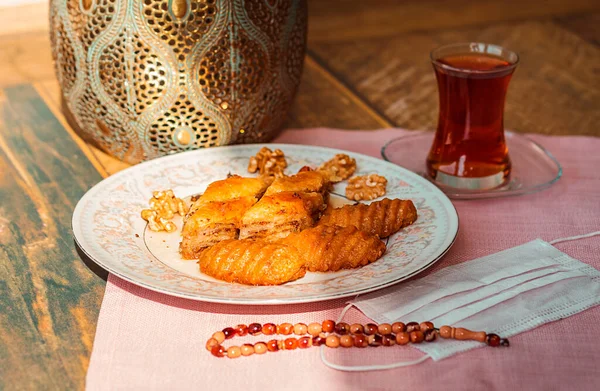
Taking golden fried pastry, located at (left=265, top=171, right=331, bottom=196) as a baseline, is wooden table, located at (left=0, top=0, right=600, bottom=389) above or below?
below

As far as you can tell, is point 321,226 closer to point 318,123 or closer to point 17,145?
point 318,123

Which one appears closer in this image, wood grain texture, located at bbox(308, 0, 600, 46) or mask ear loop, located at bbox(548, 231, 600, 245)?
mask ear loop, located at bbox(548, 231, 600, 245)

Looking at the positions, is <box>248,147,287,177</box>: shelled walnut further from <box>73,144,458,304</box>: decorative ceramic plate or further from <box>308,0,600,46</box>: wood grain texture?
<box>308,0,600,46</box>: wood grain texture

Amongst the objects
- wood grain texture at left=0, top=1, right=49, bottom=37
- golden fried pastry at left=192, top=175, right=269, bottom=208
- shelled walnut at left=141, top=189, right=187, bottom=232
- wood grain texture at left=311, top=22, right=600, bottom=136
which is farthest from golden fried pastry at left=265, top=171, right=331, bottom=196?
wood grain texture at left=0, top=1, right=49, bottom=37

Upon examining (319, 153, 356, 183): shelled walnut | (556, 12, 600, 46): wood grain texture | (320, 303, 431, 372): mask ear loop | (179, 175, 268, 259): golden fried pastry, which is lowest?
(556, 12, 600, 46): wood grain texture

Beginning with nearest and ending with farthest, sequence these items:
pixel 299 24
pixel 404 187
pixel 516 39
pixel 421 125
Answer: pixel 404 187
pixel 299 24
pixel 421 125
pixel 516 39

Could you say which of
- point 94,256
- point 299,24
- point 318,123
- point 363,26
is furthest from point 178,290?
point 363,26

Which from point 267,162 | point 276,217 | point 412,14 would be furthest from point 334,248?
point 412,14
